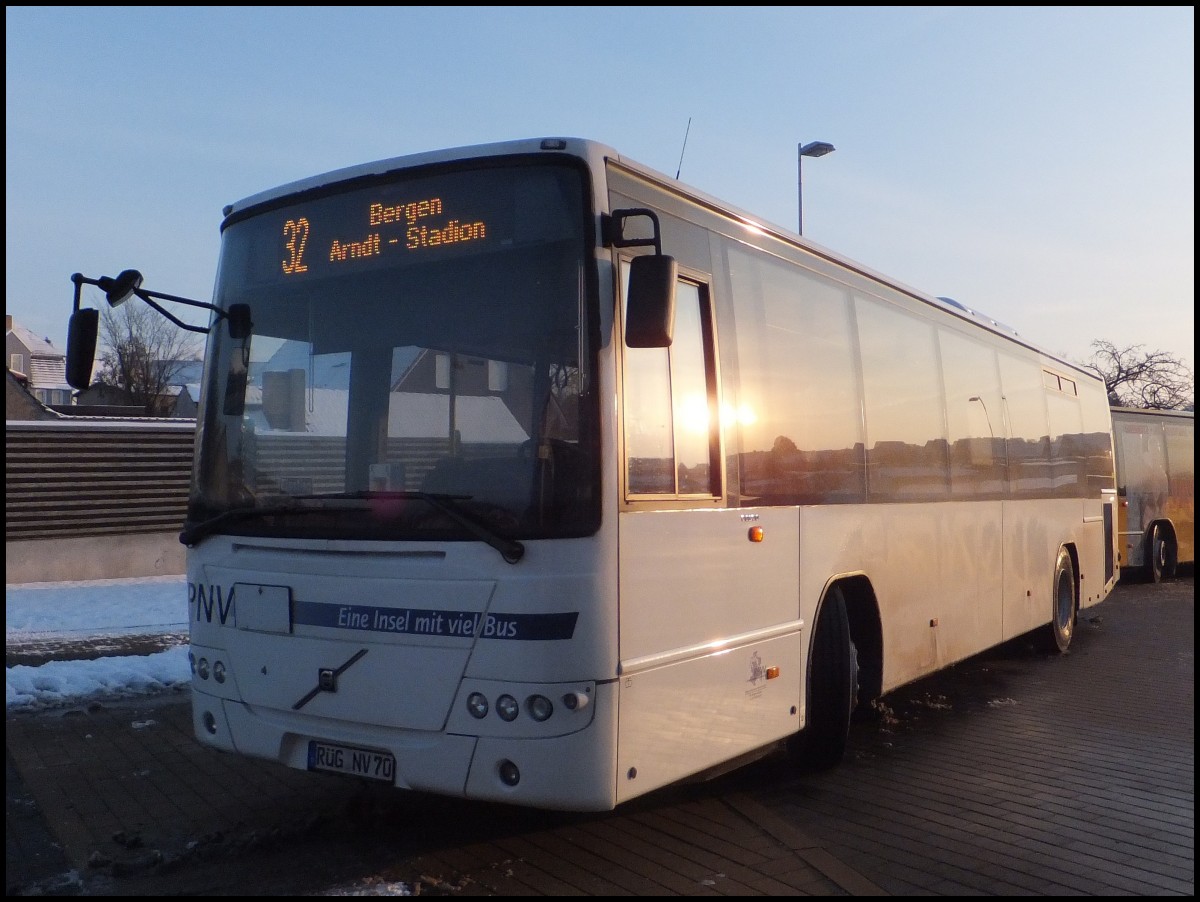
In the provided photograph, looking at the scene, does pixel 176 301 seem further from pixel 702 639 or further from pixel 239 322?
pixel 702 639

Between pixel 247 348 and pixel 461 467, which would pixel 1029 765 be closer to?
pixel 461 467

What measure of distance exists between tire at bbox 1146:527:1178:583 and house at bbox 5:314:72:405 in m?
71.7

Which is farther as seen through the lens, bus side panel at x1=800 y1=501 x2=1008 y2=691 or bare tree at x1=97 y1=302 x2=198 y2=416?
bare tree at x1=97 y1=302 x2=198 y2=416

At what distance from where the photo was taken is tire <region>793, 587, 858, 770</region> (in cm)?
691

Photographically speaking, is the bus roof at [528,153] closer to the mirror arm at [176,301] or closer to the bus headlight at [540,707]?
the mirror arm at [176,301]

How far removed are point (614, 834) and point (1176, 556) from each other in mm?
20140

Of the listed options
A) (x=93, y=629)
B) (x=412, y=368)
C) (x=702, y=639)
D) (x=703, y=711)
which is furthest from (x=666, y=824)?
(x=93, y=629)

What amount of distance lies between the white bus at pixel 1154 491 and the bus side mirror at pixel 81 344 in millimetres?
18466

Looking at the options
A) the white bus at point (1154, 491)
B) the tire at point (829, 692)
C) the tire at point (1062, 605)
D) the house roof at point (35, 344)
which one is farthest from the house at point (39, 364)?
the tire at point (829, 692)

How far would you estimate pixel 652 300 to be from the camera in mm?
4750

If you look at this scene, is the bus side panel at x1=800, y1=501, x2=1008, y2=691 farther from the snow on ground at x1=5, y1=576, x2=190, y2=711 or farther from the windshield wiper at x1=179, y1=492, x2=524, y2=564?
the snow on ground at x1=5, y1=576, x2=190, y2=711

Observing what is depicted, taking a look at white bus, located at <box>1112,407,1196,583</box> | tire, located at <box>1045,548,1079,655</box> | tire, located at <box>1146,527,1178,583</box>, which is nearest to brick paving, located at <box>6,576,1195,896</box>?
tire, located at <box>1045,548,1079,655</box>

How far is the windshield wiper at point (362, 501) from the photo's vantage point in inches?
187

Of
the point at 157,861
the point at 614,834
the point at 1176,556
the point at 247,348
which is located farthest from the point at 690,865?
the point at 1176,556
